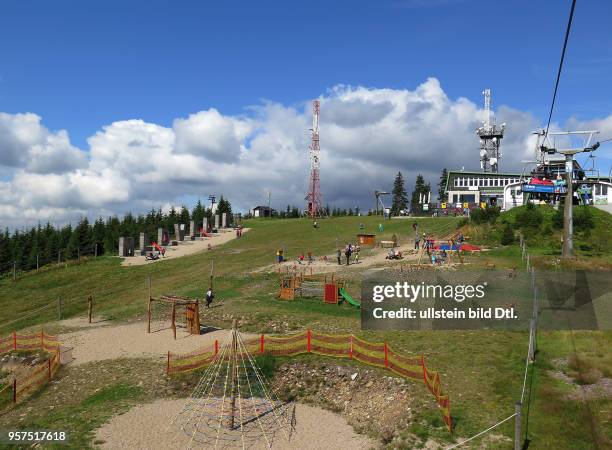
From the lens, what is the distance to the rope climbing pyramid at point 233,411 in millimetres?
16688

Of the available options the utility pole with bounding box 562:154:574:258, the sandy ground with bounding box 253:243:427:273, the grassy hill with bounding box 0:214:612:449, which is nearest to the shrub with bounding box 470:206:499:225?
the grassy hill with bounding box 0:214:612:449

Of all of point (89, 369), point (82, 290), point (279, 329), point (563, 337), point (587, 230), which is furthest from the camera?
point (82, 290)

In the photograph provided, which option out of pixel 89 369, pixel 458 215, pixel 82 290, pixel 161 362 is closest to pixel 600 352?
pixel 161 362

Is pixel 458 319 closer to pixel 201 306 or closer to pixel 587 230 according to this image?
pixel 201 306

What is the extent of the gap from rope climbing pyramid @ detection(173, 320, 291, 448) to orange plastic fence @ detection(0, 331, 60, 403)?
307 inches

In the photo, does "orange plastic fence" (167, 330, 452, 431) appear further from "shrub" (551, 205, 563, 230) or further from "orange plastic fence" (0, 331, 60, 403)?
"shrub" (551, 205, 563, 230)

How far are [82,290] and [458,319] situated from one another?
136 feet

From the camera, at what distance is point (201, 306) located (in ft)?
121

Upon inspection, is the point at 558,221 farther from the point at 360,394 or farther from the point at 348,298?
the point at 360,394

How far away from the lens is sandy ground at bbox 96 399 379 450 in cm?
1594

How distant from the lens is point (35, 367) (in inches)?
998

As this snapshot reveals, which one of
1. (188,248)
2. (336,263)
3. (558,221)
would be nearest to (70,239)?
(188,248)

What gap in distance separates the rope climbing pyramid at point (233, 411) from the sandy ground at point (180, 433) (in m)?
0.30

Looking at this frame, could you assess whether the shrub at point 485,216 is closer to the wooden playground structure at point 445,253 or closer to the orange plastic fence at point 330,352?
the wooden playground structure at point 445,253
